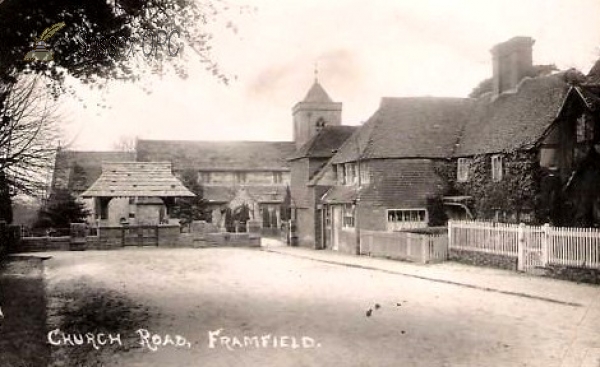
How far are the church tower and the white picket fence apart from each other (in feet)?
122

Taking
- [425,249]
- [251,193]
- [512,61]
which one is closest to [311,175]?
[512,61]

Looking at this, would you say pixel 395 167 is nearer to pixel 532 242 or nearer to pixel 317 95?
pixel 532 242

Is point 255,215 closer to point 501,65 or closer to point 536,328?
point 501,65

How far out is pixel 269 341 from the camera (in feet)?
33.1

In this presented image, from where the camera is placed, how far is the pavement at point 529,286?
9.76m

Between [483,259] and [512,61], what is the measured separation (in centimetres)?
1200

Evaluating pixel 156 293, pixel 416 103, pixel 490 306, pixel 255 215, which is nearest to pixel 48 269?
pixel 156 293

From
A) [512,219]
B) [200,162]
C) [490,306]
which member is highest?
[200,162]

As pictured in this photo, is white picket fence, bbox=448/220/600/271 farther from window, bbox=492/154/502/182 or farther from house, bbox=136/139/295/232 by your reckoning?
house, bbox=136/139/295/232

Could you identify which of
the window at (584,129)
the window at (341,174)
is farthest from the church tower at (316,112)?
the window at (584,129)

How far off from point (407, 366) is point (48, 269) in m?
17.7

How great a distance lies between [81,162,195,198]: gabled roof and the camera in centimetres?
3547

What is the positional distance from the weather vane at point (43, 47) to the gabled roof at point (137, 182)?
86.7ft

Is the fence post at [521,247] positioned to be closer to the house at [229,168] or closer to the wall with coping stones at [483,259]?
the wall with coping stones at [483,259]
